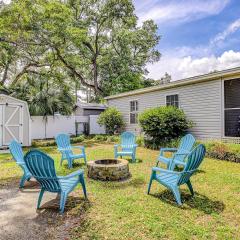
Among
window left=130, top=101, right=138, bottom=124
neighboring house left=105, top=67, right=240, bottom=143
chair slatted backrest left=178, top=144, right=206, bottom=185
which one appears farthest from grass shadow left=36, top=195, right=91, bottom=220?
window left=130, top=101, right=138, bottom=124

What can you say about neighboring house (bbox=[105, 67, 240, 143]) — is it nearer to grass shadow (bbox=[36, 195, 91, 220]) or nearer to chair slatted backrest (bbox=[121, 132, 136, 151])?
chair slatted backrest (bbox=[121, 132, 136, 151])

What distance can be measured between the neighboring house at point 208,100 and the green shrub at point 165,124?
0.49 metres

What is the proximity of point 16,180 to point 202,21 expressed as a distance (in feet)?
40.1

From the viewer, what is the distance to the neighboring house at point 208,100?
9.16m

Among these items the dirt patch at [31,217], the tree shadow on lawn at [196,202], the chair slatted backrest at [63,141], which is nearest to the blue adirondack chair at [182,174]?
the tree shadow on lawn at [196,202]

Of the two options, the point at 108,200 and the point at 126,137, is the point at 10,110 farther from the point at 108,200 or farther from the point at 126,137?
the point at 108,200

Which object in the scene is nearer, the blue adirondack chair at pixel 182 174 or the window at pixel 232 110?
the blue adirondack chair at pixel 182 174

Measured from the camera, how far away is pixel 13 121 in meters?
11.2

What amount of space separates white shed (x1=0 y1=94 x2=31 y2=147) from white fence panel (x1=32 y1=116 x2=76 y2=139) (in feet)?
11.1

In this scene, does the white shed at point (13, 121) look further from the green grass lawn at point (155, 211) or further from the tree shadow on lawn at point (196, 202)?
the tree shadow on lawn at point (196, 202)

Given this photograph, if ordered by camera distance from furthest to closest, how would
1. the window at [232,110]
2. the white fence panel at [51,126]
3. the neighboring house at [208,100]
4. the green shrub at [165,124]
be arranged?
the white fence panel at [51,126], the window at [232,110], the green shrub at [165,124], the neighboring house at [208,100]

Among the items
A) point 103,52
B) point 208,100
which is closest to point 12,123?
point 208,100

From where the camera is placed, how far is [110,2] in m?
21.9

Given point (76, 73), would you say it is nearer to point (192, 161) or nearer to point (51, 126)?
point (51, 126)
